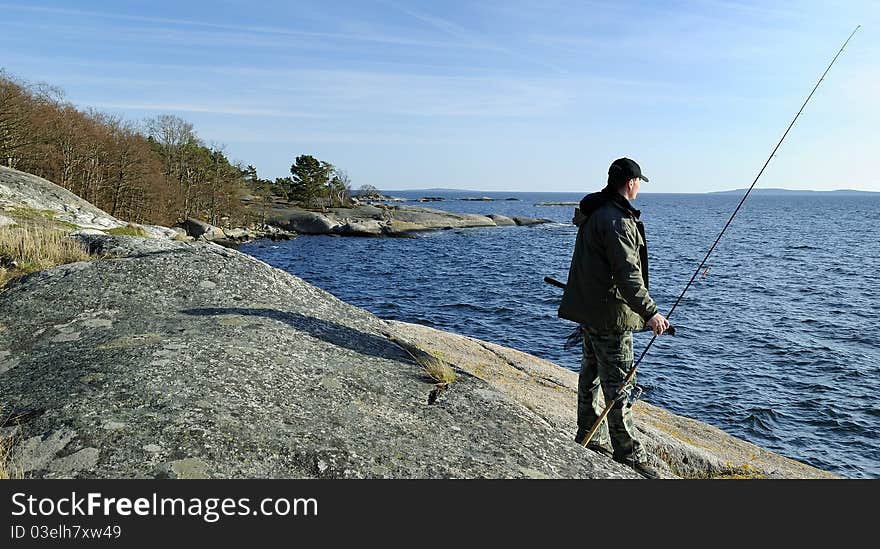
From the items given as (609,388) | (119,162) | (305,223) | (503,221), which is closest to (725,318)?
(609,388)

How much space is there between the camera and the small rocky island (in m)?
4.28

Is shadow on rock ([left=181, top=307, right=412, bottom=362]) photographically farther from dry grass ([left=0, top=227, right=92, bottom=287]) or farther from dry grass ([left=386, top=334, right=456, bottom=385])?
dry grass ([left=0, top=227, right=92, bottom=287])

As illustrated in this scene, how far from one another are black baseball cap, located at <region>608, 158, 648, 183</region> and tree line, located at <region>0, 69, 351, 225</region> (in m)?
39.5

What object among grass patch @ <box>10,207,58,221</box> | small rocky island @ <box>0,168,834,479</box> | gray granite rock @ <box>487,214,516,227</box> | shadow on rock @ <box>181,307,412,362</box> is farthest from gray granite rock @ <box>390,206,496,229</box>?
shadow on rock @ <box>181,307,412,362</box>

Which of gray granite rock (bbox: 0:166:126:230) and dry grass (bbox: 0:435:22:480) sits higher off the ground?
gray granite rock (bbox: 0:166:126:230)

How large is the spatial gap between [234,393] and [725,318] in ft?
85.4

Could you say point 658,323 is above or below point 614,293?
below

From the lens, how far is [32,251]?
8.59 metres

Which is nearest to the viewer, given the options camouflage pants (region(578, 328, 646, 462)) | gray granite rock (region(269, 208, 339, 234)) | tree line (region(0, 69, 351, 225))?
camouflage pants (region(578, 328, 646, 462))

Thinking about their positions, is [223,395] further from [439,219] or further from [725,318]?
[439,219]

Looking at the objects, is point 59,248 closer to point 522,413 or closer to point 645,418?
point 522,413

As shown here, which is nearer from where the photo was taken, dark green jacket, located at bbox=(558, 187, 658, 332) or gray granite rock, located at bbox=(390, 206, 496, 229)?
dark green jacket, located at bbox=(558, 187, 658, 332)
